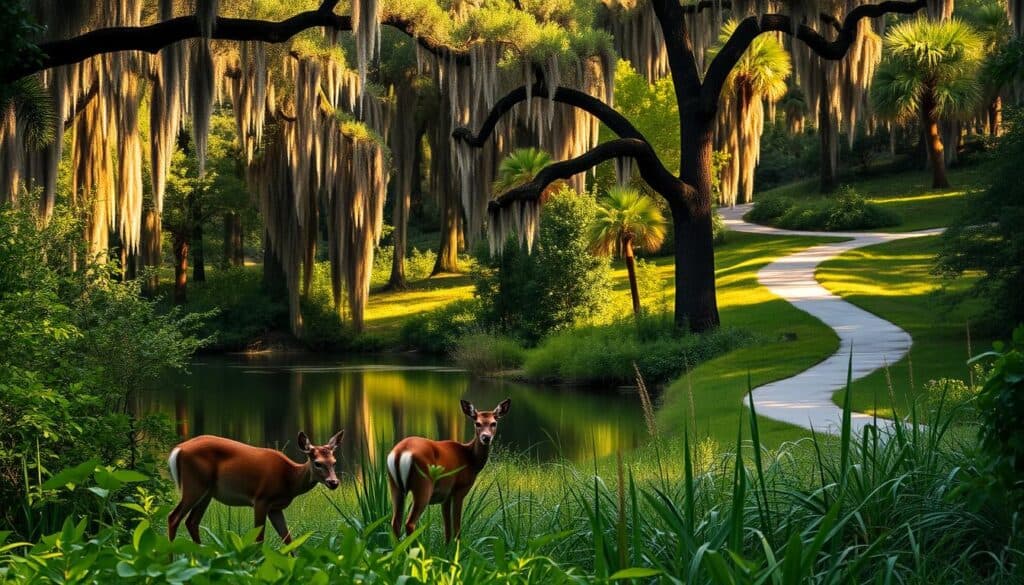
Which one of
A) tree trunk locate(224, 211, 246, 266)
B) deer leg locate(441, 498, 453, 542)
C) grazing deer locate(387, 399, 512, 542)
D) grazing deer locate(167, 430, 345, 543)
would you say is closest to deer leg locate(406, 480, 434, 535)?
grazing deer locate(387, 399, 512, 542)

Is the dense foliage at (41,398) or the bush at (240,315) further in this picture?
the bush at (240,315)

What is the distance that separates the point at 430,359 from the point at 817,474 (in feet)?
96.1

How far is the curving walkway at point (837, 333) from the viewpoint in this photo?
17016 mm

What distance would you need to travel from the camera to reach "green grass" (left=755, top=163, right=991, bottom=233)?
47.1m

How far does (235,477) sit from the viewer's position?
5773 millimetres

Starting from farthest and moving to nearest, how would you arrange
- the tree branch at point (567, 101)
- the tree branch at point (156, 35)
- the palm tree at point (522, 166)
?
the palm tree at point (522, 166) → the tree branch at point (567, 101) → the tree branch at point (156, 35)

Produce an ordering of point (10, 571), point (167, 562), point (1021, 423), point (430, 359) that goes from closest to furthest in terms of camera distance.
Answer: point (10, 571)
point (167, 562)
point (1021, 423)
point (430, 359)

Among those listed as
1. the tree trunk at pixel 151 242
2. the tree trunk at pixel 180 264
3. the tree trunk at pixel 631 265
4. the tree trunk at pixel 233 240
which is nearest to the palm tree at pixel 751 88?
the tree trunk at pixel 631 265

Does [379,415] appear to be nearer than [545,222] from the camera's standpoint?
Yes

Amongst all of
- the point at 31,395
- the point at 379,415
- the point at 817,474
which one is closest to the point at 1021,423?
the point at 817,474

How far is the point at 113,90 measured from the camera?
79.4 feet

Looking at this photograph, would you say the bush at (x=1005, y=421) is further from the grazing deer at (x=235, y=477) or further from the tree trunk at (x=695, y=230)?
the tree trunk at (x=695, y=230)

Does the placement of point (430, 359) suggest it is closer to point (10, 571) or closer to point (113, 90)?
point (113, 90)

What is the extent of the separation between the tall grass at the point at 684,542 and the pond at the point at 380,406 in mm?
9661
